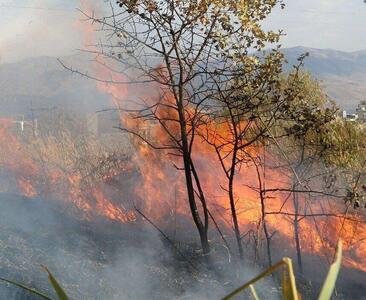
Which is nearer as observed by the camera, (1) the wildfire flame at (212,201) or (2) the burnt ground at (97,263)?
(2) the burnt ground at (97,263)

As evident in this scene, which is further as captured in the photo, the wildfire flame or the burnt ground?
the wildfire flame

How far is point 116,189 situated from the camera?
1269 cm

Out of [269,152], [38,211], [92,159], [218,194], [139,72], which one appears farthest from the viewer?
[92,159]

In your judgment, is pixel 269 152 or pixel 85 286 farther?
pixel 269 152

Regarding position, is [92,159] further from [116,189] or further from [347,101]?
[347,101]

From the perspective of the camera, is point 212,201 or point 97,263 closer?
point 97,263

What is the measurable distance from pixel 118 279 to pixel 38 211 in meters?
2.53

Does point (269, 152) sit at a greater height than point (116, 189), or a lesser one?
greater

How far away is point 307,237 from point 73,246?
6651 millimetres

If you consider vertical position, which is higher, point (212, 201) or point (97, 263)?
point (97, 263)

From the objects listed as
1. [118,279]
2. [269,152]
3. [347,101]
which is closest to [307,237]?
[269,152]

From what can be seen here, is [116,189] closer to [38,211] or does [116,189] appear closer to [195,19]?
[38,211]

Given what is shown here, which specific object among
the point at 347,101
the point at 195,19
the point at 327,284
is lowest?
the point at 347,101

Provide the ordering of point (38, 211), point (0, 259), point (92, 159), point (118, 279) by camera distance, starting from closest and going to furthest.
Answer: point (0, 259) < point (118, 279) < point (38, 211) < point (92, 159)
